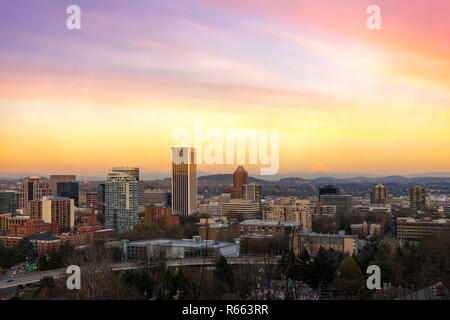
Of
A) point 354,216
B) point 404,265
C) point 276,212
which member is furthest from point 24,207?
point 404,265

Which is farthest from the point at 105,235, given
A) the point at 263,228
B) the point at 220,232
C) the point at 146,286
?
the point at 146,286

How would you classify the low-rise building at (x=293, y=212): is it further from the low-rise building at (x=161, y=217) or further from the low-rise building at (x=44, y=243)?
the low-rise building at (x=44, y=243)

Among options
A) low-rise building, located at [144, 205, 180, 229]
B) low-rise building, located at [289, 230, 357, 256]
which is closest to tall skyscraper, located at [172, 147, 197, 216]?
low-rise building, located at [144, 205, 180, 229]

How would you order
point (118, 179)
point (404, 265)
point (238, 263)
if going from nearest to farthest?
1. point (404, 265)
2. point (238, 263)
3. point (118, 179)

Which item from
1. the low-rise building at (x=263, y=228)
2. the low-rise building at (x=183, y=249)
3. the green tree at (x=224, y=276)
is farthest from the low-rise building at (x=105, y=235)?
the green tree at (x=224, y=276)
